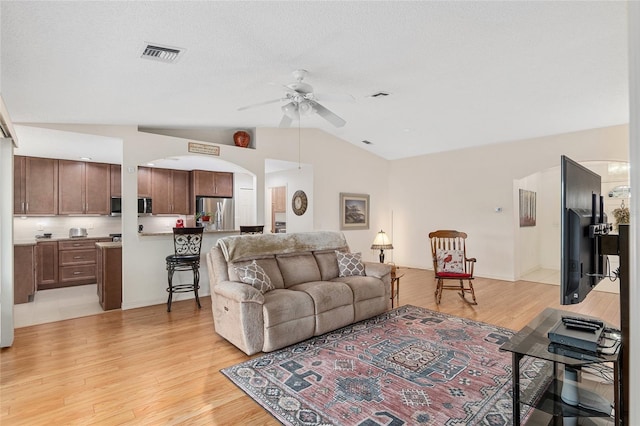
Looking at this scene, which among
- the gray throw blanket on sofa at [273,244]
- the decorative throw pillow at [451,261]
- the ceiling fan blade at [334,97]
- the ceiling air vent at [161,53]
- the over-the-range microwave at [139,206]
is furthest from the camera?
the over-the-range microwave at [139,206]

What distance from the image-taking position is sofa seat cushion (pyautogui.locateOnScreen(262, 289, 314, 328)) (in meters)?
3.07

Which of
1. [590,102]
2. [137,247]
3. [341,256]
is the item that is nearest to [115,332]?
A: [137,247]

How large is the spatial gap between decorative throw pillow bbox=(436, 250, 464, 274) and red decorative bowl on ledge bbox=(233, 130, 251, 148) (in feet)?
12.2

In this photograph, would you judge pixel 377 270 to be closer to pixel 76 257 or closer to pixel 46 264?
pixel 76 257

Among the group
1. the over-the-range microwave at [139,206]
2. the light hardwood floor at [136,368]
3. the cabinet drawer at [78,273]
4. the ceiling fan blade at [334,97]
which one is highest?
the ceiling fan blade at [334,97]

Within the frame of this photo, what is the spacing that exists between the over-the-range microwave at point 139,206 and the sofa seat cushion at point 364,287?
15.4ft

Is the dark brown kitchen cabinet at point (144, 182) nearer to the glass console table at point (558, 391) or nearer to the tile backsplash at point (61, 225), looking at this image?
the tile backsplash at point (61, 225)

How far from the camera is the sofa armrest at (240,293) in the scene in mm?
3023

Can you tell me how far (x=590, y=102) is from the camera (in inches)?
173

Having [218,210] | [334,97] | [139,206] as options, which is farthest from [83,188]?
[334,97]

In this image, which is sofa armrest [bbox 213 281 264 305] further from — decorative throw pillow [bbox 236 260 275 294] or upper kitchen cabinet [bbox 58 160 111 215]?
upper kitchen cabinet [bbox 58 160 111 215]

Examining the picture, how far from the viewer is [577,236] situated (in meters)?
1.33

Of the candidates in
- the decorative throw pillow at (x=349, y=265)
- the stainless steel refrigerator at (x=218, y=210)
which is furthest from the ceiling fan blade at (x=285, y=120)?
the stainless steel refrigerator at (x=218, y=210)

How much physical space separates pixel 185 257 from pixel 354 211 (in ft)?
13.1
